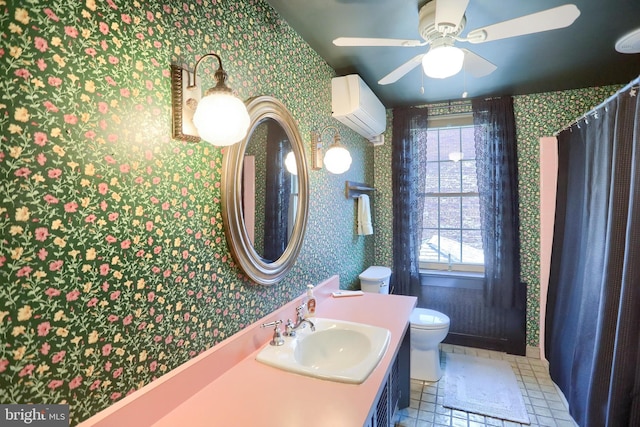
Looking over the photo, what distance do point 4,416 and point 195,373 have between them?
1.65 ft

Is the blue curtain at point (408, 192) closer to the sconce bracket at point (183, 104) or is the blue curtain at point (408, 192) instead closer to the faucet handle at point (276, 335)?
the faucet handle at point (276, 335)

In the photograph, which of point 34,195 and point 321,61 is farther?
point 321,61

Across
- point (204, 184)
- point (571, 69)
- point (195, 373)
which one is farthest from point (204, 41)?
point (571, 69)

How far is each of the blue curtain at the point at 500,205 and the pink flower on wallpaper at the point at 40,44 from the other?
3102 mm

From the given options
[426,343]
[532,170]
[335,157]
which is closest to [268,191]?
[335,157]

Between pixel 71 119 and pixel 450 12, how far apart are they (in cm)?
141

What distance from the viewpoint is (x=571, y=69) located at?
90.8 inches

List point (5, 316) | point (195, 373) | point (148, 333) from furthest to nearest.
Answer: point (195, 373), point (148, 333), point (5, 316)

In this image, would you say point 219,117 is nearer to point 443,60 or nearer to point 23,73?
point 23,73

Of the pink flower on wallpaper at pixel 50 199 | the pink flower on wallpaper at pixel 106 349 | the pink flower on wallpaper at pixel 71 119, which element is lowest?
the pink flower on wallpaper at pixel 106 349

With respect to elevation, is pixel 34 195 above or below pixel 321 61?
below

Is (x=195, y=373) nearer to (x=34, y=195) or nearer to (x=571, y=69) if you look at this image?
(x=34, y=195)

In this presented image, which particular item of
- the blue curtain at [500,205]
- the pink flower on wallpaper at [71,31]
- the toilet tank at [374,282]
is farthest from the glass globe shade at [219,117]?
the blue curtain at [500,205]

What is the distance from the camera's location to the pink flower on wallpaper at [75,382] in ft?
2.50
